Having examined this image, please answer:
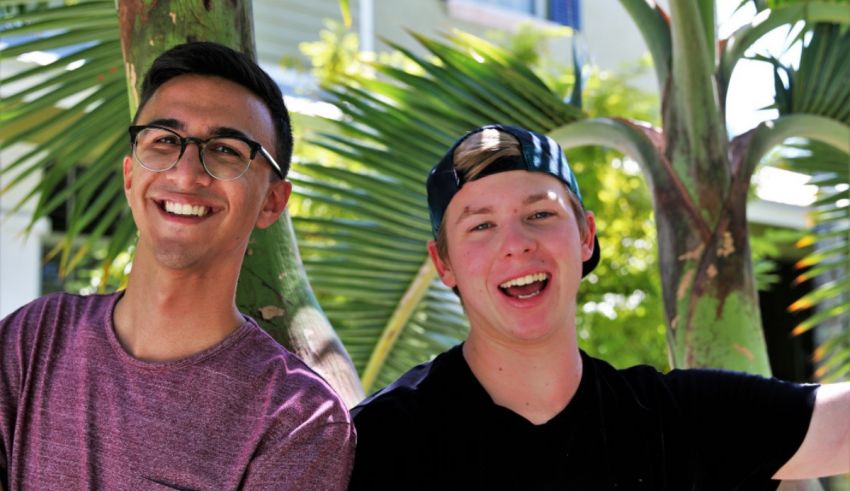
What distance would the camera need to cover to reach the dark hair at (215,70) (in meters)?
2.07

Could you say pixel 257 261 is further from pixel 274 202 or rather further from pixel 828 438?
pixel 828 438

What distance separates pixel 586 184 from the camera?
7.52 m

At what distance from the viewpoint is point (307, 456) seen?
178cm

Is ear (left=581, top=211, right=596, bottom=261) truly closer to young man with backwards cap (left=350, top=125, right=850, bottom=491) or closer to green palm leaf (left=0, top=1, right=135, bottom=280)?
young man with backwards cap (left=350, top=125, right=850, bottom=491)

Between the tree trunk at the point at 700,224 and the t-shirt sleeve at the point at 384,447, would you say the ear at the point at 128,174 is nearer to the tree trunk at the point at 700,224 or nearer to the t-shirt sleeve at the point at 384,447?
the t-shirt sleeve at the point at 384,447

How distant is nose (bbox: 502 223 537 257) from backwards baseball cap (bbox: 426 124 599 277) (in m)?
0.13

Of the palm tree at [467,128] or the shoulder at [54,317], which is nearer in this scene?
the shoulder at [54,317]

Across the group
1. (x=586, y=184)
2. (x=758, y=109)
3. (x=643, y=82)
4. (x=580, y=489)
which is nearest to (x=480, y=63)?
(x=758, y=109)

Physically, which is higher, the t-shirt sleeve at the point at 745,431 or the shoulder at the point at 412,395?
the shoulder at the point at 412,395

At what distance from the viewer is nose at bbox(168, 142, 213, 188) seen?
193cm

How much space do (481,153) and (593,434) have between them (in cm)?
56

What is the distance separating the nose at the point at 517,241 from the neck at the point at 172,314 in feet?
1.66

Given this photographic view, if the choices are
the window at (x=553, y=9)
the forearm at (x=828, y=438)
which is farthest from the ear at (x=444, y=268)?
the window at (x=553, y=9)

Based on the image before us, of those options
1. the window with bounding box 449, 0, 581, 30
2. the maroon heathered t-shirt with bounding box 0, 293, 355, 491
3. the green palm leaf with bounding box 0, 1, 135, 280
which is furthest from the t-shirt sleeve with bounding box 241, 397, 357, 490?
the window with bounding box 449, 0, 581, 30
